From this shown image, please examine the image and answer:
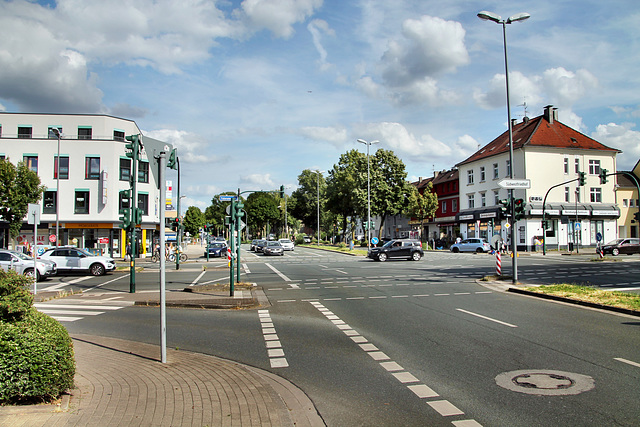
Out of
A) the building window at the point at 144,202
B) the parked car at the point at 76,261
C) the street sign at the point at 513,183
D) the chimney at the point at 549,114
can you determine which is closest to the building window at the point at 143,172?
the building window at the point at 144,202

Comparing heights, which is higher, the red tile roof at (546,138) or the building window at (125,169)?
the red tile roof at (546,138)

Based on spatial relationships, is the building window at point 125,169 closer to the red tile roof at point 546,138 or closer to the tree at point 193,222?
the red tile roof at point 546,138

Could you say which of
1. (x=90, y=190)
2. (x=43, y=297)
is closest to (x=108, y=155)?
(x=90, y=190)

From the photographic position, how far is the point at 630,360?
695cm

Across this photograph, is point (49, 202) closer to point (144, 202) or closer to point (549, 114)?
point (144, 202)

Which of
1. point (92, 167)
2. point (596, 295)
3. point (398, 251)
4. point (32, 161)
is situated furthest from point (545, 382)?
point (32, 161)

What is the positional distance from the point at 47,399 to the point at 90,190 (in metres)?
42.6

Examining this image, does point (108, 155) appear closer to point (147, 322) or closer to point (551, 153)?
point (147, 322)

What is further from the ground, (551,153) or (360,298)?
(551,153)

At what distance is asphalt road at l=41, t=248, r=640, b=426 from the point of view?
5.11m

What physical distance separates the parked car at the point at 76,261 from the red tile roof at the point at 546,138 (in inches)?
1746

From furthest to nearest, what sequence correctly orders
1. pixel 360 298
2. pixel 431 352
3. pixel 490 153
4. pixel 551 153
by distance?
1. pixel 490 153
2. pixel 551 153
3. pixel 360 298
4. pixel 431 352

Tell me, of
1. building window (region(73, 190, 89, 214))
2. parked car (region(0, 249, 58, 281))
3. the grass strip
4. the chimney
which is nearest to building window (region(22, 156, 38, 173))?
building window (region(73, 190, 89, 214))

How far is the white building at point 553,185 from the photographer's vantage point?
5234 cm
